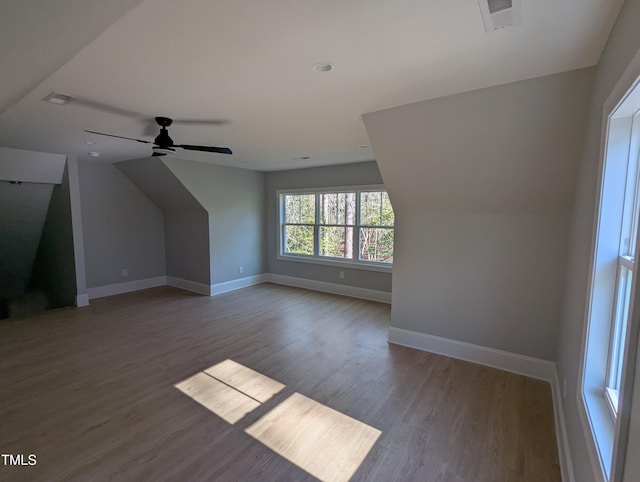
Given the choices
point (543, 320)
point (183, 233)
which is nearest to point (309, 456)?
point (543, 320)

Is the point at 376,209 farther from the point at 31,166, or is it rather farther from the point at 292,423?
the point at 31,166

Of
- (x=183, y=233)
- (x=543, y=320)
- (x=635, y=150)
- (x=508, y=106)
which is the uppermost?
(x=508, y=106)

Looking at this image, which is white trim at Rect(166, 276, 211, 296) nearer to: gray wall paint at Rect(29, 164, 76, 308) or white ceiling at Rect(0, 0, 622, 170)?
gray wall paint at Rect(29, 164, 76, 308)

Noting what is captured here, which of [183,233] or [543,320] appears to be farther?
[183,233]

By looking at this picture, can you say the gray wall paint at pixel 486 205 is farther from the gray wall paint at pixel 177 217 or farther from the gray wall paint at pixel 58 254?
the gray wall paint at pixel 58 254

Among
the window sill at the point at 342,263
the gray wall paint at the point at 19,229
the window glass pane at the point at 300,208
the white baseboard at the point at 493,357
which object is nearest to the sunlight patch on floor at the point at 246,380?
the white baseboard at the point at 493,357

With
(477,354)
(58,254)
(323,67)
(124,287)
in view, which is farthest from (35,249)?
(477,354)

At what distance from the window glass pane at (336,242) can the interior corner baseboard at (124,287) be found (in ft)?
11.5

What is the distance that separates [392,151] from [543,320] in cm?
213

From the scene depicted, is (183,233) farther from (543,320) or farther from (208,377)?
(543,320)

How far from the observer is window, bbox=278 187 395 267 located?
5113mm

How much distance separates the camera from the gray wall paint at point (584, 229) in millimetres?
1239

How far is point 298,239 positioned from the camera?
243 inches

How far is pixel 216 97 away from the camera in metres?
2.30
